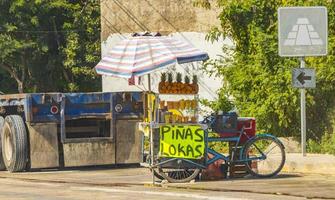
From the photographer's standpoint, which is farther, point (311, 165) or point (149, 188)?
point (311, 165)

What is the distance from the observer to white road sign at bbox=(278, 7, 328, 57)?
17.1 m

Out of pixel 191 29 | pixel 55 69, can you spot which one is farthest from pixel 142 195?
pixel 55 69

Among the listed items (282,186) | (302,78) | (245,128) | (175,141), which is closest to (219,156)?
(245,128)

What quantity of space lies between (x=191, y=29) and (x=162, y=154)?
14.6 m

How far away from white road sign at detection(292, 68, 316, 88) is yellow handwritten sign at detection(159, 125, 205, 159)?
277 cm

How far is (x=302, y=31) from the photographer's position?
17062 millimetres

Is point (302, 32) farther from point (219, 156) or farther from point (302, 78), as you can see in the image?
point (219, 156)

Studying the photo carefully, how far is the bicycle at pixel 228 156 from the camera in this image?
15133 mm

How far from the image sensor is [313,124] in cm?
2083

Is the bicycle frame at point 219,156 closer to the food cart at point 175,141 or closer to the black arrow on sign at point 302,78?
the food cart at point 175,141

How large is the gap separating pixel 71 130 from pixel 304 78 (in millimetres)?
5256

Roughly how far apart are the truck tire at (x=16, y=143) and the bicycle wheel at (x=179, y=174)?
4312 mm

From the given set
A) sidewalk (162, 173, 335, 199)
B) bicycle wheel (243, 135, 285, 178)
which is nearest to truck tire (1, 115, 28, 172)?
sidewalk (162, 173, 335, 199)

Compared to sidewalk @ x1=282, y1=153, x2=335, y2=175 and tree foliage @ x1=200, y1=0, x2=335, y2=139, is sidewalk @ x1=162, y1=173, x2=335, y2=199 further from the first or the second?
tree foliage @ x1=200, y1=0, x2=335, y2=139
